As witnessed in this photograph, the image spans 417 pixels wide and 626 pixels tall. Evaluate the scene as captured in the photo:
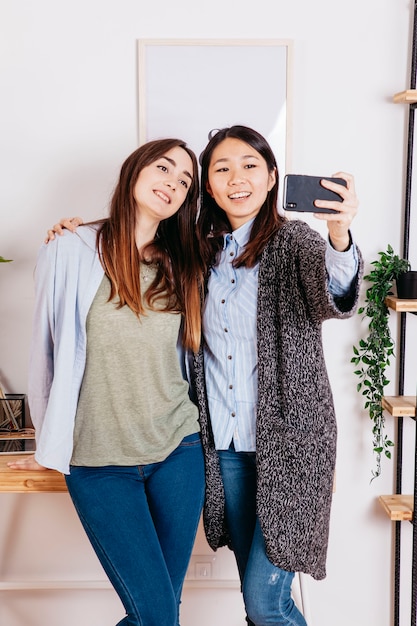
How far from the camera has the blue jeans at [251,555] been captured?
1.52 m

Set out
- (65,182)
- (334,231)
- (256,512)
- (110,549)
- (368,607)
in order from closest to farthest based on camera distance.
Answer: (334,231)
(110,549)
(256,512)
(65,182)
(368,607)

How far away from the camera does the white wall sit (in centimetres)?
205

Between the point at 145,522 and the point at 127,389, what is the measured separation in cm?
29

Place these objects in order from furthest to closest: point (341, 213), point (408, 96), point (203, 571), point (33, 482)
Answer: point (203, 571) < point (408, 96) < point (33, 482) < point (341, 213)

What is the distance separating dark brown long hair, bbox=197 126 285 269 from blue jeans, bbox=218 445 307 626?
0.47 metres

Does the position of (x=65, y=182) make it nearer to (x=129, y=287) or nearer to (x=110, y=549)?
(x=129, y=287)

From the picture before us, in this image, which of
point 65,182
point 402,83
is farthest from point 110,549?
point 402,83

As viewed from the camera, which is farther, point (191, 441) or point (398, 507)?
point (398, 507)

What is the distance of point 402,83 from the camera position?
2.06 meters

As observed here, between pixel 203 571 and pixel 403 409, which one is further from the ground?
pixel 403 409

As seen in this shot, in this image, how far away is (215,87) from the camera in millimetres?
2049

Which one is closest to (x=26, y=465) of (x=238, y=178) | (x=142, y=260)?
(x=142, y=260)

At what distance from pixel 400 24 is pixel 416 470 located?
52.4 inches

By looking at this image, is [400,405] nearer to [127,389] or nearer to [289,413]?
[289,413]
